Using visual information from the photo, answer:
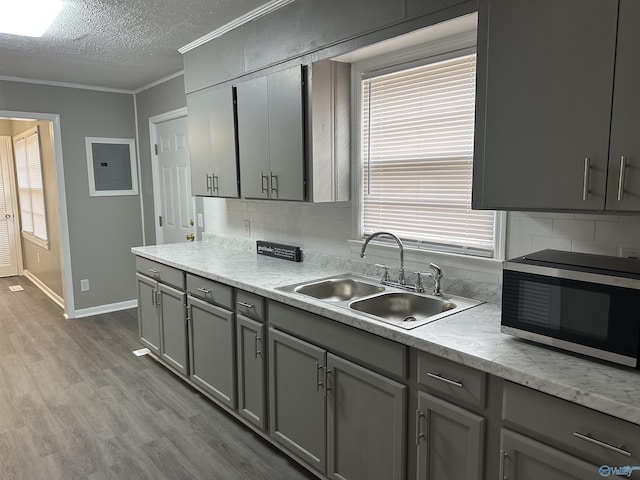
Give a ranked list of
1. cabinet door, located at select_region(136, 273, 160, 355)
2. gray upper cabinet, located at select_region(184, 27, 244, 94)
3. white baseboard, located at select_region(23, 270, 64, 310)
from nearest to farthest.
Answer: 1. gray upper cabinet, located at select_region(184, 27, 244, 94)
2. cabinet door, located at select_region(136, 273, 160, 355)
3. white baseboard, located at select_region(23, 270, 64, 310)

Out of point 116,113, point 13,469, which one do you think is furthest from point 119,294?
point 13,469

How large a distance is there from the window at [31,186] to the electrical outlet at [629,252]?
578 cm

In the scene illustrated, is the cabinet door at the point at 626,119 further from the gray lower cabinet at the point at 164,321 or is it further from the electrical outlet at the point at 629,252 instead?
the gray lower cabinet at the point at 164,321

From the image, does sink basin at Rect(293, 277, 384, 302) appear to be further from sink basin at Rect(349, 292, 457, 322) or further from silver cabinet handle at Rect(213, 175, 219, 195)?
silver cabinet handle at Rect(213, 175, 219, 195)

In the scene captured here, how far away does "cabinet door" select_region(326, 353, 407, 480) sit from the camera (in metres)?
1.80

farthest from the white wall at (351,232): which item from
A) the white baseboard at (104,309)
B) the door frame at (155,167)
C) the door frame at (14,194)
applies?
the door frame at (14,194)

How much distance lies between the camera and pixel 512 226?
2021 millimetres

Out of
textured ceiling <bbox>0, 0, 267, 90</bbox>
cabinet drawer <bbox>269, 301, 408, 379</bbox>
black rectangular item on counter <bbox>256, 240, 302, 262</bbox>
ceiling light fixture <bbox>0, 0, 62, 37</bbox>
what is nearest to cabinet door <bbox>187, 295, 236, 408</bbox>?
cabinet drawer <bbox>269, 301, 408, 379</bbox>

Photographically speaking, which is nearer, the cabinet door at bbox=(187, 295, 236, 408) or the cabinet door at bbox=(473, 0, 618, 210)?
the cabinet door at bbox=(473, 0, 618, 210)

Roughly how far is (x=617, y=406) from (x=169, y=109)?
14.5ft

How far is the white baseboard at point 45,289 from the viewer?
558 centimetres

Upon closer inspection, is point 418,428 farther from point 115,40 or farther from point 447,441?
point 115,40

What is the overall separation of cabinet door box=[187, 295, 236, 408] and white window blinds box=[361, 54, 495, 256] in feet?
3.39

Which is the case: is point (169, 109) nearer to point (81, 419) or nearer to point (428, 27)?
point (81, 419)
